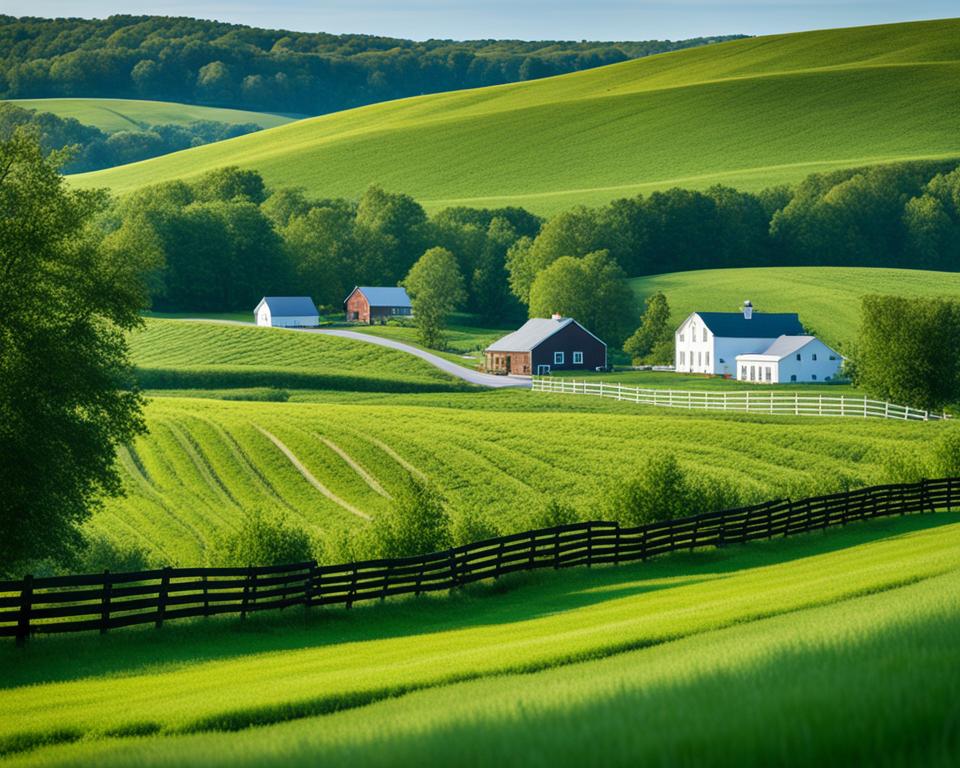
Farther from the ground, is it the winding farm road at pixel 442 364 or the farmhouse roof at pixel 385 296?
the farmhouse roof at pixel 385 296

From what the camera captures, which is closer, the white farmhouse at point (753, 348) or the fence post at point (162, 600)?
the fence post at point (162, 600)

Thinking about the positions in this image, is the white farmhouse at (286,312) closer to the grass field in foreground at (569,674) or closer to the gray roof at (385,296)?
the gray roof at (385,296)

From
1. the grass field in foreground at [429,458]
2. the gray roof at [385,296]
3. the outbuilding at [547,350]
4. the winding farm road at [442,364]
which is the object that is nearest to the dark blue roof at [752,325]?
the outbuilding at [547,350]

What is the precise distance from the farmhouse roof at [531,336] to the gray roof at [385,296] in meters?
33.5

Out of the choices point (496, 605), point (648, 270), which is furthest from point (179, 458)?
point (648, 270)

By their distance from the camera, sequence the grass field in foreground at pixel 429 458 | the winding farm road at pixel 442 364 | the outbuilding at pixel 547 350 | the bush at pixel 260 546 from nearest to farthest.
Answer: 1. the bush at pixel 260 546
2. the grass field in foreground at pixel 429 458
3. the winding farm road at pixel 442 364
4. the outbuilding at pixel 547 350

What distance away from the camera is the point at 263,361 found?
109312 millimetres

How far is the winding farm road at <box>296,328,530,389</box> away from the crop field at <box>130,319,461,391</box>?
1.47 meters

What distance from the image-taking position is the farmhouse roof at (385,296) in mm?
148875

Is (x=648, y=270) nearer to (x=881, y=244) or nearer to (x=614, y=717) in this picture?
(x=881, y=244)

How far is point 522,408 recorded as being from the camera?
81.9 metres

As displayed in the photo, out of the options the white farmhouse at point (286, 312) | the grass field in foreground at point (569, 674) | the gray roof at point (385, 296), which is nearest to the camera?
the grass field in foreground at point (569, 674)

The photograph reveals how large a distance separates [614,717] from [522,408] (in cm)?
7281

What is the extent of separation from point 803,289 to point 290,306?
54.8 m
